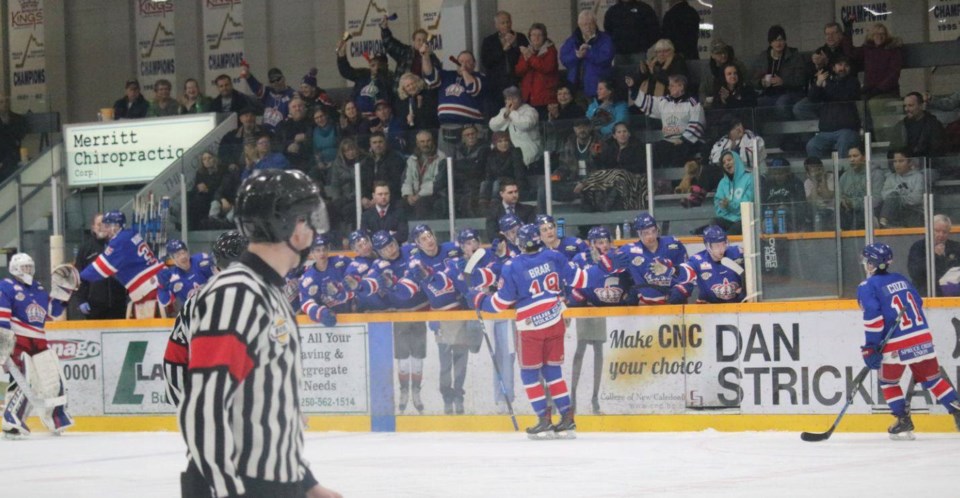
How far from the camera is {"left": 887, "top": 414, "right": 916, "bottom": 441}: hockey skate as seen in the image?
10195 mm

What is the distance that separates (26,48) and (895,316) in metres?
18.0

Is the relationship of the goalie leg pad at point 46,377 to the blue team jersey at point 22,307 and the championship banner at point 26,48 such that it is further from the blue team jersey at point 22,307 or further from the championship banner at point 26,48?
the championship banner at point 26,48

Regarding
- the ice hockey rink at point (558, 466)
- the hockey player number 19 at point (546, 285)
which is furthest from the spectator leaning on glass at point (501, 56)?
the ice hockey rink at point (558, 466)

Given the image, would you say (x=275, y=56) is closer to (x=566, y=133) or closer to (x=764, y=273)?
(x=566, y=133)

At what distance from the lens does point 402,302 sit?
13.0 metres

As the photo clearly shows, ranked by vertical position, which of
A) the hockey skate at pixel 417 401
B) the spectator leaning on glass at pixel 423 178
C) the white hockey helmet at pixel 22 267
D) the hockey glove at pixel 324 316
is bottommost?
the hockey skate at pixel 417 401

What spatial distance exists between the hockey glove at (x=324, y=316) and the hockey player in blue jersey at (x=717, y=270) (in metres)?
3.28

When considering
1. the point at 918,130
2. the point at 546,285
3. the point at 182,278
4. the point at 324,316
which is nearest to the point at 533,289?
the point at 546,285

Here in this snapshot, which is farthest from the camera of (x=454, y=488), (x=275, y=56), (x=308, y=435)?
(x=275, y=56)

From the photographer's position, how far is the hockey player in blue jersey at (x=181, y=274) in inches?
557

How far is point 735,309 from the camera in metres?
11.4

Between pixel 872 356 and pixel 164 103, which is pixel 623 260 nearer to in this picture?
pixel 872 356

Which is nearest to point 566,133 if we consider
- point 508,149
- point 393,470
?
point 508,149

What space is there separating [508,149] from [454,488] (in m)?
6.23
